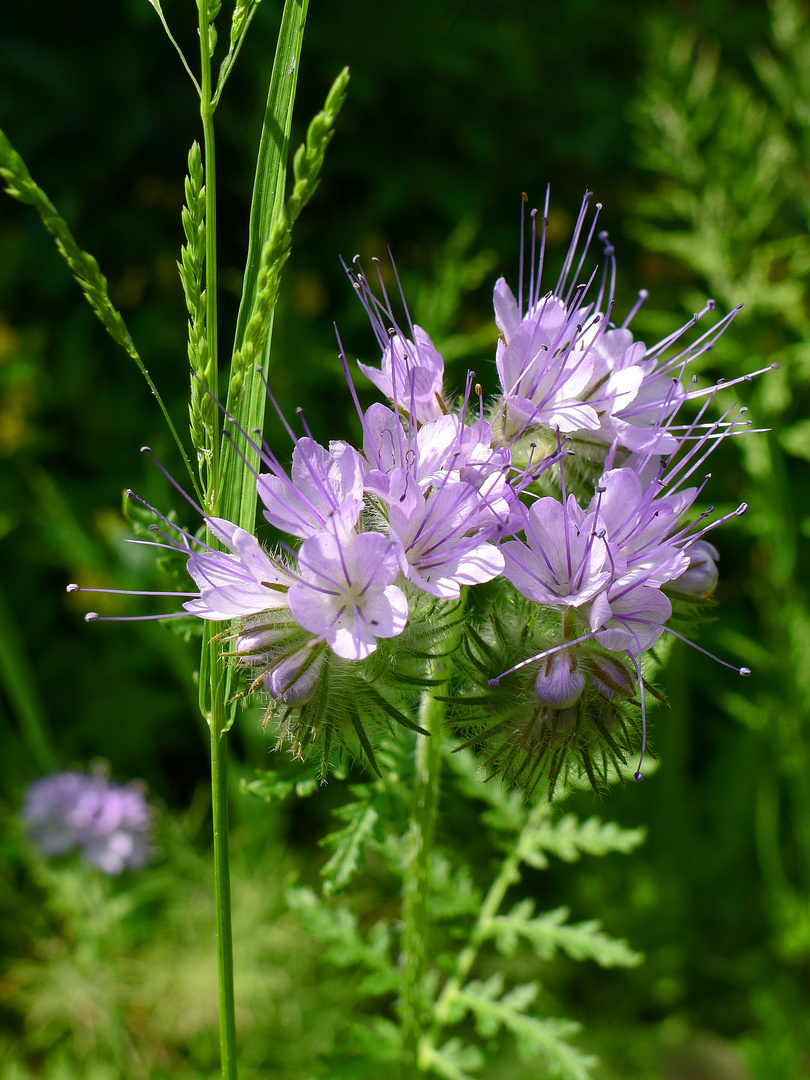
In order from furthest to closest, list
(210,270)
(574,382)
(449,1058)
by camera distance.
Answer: (449,1058) → (574,382) → (210,270)

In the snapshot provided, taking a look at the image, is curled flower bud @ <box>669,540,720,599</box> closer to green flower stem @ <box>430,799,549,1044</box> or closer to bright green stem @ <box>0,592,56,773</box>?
green flower stem @ <box>430,799,549,1044</box>

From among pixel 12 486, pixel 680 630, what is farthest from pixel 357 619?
pixel 12 486

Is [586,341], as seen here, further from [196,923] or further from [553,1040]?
[196,923]

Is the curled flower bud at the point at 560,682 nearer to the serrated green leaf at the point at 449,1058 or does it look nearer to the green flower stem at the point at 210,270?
the green flower stem at the point at 210,270

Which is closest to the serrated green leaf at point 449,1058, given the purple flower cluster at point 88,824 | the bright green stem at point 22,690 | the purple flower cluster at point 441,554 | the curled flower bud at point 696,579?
the purple flower cluster at point 441,554

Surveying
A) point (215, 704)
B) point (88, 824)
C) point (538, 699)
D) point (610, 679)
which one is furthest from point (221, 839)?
point (88, 824)

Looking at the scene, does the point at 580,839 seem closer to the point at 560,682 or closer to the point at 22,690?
the point at 560,682
